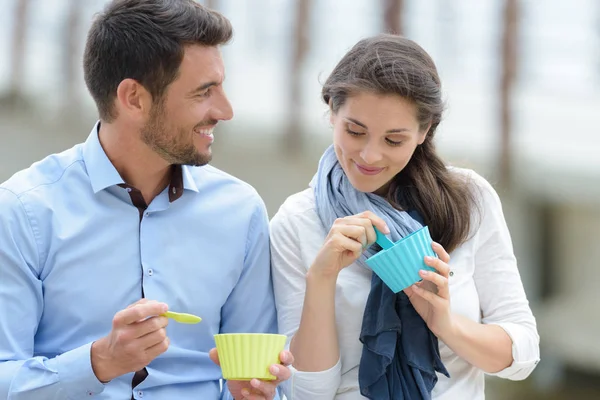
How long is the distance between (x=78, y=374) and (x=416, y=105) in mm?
921

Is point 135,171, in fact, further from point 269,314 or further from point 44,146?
point 44,146

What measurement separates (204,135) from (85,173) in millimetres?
281

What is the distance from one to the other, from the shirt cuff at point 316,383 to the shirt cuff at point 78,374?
1.41 feet

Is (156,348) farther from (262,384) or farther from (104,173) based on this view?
(104,173)

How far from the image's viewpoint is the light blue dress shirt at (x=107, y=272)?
1.81m

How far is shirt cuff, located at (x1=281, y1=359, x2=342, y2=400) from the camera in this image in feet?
6.28

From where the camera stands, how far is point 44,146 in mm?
6375

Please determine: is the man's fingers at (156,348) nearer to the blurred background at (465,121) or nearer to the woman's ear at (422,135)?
the woman's ear at (422,135)

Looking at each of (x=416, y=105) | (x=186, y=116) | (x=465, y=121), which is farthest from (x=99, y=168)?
(x=465, y=121)

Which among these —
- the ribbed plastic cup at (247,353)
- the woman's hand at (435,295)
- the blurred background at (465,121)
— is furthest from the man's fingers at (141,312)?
the blurred background at (465,121)

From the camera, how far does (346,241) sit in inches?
72.1

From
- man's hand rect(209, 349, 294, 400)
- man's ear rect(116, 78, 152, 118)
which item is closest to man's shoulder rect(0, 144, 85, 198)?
man's ear rect(116, 78, 152, 118)

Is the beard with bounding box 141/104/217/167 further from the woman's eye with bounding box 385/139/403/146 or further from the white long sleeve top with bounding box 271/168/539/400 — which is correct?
the woman's eye with bounding box 385/139/403/146

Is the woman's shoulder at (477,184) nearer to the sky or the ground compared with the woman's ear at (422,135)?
nearer to the ground
